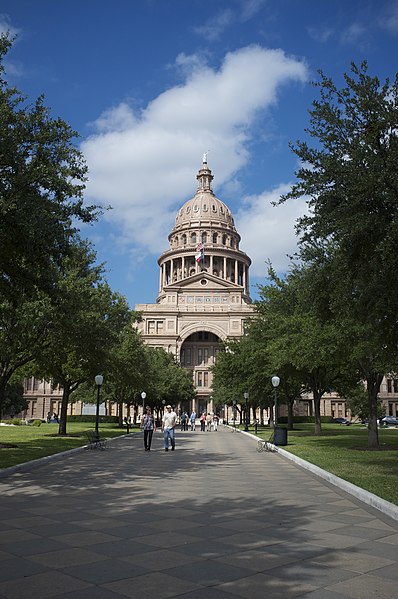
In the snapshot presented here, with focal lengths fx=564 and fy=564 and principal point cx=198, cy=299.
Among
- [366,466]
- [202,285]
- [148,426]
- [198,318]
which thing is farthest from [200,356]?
[366,466]

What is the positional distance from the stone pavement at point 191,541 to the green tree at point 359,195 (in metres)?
5.33

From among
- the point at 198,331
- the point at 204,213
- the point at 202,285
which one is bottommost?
the point at 198,331

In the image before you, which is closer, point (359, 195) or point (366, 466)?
point (359, 195)

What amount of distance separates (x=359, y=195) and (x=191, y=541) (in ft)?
28.8

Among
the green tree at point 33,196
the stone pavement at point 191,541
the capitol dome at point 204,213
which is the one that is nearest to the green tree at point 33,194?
the green tree at point 33,196

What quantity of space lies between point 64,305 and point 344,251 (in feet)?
44.2

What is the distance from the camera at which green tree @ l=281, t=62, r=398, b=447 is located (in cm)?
1299

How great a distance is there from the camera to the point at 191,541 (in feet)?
24.7

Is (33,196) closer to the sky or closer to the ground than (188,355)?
closer to the ground

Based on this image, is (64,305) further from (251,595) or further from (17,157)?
(251,595)

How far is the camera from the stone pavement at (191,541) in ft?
18.4

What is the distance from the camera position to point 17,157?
597 inches

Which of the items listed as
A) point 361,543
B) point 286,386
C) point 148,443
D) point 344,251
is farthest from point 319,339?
point 286,386

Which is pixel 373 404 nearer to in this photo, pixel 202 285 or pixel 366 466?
pixel 366 466
